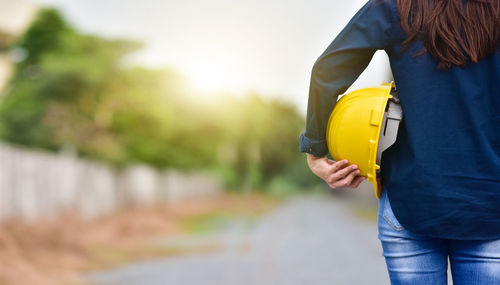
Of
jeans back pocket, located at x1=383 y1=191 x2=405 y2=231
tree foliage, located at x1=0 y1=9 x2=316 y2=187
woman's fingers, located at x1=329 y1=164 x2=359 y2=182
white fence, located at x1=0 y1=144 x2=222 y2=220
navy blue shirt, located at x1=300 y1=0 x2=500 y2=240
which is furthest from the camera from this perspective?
tree foliage, located at x1=0 y1=9 x2=316 y2=187

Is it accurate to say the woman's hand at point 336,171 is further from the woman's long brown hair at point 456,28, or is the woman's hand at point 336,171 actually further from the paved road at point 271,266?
the paved road at point 271,266

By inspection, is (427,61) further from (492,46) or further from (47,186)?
(47,186)

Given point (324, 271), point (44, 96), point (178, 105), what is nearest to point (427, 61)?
point (324, 271)

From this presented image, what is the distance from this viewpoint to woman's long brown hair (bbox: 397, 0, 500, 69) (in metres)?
1.50

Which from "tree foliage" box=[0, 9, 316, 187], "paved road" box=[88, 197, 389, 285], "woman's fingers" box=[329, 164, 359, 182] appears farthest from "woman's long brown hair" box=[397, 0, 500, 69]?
"tree foliage" box=[0, 9, 316, 187]

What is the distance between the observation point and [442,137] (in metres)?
1.51

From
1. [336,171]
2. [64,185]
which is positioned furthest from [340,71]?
[64,185]

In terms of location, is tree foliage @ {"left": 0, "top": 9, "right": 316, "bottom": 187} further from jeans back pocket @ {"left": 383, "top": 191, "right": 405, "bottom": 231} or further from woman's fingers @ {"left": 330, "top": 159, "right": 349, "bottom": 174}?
jeans back pocket @ {"left": 383, "top": 191, "right": 405, "bottom": 231}

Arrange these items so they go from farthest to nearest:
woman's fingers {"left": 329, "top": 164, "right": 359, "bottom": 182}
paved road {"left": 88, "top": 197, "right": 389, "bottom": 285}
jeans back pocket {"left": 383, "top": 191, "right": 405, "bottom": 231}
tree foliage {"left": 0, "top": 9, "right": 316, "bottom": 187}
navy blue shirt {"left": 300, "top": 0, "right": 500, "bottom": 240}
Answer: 1. tree foliage {"left": 0, "top": 9, "right": 316, "bottom": 187}
2. paved road {"left": 88, "top": 197, "right": 389, "bottom": 285}
3. woman's fingers {"left": 329, "top": 164, "right": 359, "bottom": 182}
4. jeans back pocket {"left": 383, "top": 191, "right": 405, "bottom": 231}
5. navy blue shirt {"left": 300, "top": 0, "right": 500, "bottom": 240}

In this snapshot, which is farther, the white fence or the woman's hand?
the white fence

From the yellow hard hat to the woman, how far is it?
50 millimetres

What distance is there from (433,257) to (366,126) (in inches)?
16.1

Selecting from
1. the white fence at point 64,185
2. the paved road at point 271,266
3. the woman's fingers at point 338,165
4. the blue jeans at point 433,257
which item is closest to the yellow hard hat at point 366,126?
the woman's fingers at point 338,165

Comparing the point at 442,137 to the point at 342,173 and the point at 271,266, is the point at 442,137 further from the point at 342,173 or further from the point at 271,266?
the point at 271,266
